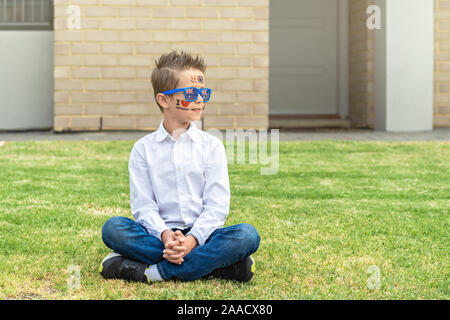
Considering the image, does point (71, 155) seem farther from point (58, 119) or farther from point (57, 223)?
point (57, 223)

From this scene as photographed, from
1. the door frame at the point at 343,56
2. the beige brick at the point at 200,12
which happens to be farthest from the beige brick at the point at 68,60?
the door frame at the point at 343,56

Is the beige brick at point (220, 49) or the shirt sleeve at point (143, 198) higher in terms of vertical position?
the beige brick at point (220, 49)

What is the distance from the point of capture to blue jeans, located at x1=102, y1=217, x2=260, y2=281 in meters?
2.79

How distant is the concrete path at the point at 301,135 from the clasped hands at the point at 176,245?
5.20 m

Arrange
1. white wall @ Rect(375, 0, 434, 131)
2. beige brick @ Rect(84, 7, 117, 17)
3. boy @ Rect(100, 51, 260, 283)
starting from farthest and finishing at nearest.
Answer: white wall @ Rect(375, 0, 434, 131), beige brick @ Rect(84, 7, 117, 17), boy @ Rect(100, 51, 260, 283)

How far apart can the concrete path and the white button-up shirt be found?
16.4ft

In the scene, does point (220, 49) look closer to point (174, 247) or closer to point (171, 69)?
point (171, 69)

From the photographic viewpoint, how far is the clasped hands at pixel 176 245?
273cm

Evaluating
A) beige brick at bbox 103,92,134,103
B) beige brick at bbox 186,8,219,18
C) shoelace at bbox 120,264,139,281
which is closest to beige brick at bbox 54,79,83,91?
beige brick at bbox 103,92,134,103

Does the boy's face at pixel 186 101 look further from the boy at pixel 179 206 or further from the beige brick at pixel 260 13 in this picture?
the beige brick at pixel 260 13

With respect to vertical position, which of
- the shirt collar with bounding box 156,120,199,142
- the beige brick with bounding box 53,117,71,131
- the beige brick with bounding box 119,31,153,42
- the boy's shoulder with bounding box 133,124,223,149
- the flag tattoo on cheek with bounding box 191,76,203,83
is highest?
the beige brick with bounding box 119,31,153,42

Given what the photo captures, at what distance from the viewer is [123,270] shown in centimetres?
283

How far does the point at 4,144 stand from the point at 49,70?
7.25 ft

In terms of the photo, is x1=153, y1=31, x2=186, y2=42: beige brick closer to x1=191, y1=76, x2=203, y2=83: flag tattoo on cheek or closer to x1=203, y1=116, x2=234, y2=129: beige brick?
x1=203, y1=116, x2=234, y2=129: beige brick
